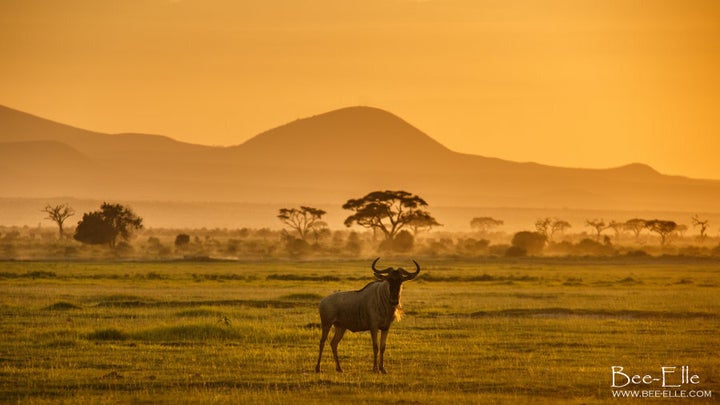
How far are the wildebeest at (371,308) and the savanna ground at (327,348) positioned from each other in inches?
30.5

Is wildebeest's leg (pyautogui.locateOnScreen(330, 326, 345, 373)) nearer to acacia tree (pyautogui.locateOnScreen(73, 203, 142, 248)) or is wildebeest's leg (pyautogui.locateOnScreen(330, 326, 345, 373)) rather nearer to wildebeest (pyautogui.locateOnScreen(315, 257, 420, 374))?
wildebeest (pyautogui.locateOnScreen(315, 257, 420, 374))

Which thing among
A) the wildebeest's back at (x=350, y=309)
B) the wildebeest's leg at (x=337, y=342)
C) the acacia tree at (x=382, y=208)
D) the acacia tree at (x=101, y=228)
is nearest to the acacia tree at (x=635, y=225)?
the acacia tree at (x=382, y=208)

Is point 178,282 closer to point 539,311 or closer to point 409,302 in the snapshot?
point 409,302

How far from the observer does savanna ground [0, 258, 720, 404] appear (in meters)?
22.6

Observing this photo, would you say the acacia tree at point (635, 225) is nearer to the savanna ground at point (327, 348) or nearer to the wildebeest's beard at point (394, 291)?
the savanna ground at point (327, 348)

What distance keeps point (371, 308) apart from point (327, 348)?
4.62 meters

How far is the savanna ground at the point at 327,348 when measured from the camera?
22641mm

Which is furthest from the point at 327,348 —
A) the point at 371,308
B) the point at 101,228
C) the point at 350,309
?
the point at 101,228

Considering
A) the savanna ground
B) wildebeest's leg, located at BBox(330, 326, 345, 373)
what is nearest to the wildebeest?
wildebeest's leg, located at BBox(330, 326, 345, 373)

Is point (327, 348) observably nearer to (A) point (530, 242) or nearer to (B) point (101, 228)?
(B) point (101, 228)

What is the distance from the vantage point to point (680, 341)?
30938mm

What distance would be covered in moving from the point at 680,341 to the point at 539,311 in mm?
11685

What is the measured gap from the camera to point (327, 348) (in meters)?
29.1

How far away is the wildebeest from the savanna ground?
774 millimetres
